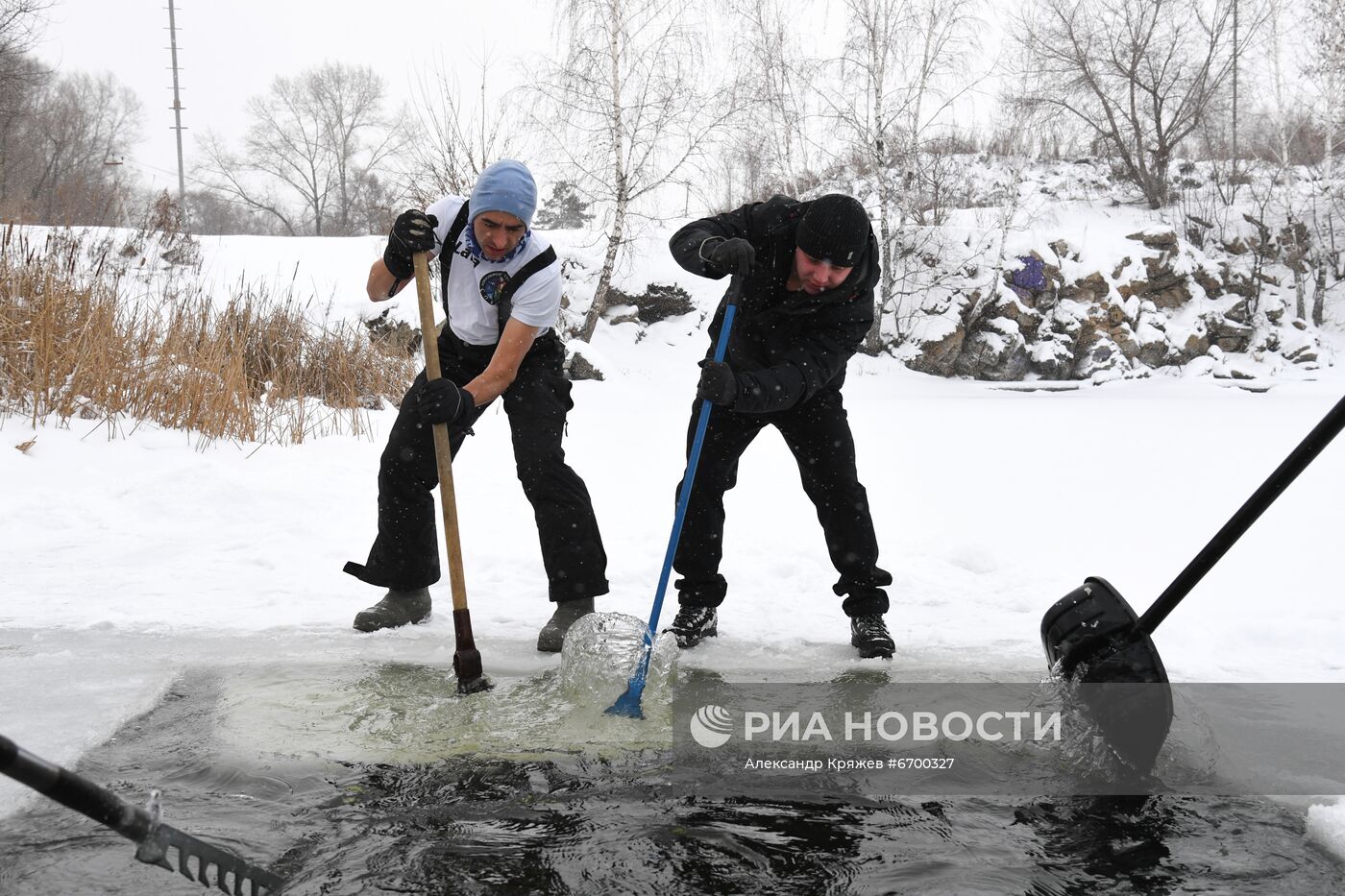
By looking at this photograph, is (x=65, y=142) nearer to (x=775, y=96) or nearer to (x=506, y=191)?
(x=775, y=96)

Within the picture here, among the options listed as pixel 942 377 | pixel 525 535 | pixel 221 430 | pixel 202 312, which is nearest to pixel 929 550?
pixel 525 535

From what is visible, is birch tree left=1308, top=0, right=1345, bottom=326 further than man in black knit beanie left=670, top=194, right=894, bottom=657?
Yes

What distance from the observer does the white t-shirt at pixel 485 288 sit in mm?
3279

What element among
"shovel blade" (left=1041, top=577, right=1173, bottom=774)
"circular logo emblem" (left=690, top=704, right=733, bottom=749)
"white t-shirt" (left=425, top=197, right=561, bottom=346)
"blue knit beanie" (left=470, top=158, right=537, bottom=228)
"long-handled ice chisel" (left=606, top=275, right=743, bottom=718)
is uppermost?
"blue knit beanie" (left=470, top=158, right=537, bottom=228)

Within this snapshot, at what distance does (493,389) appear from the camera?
3246 millimetres

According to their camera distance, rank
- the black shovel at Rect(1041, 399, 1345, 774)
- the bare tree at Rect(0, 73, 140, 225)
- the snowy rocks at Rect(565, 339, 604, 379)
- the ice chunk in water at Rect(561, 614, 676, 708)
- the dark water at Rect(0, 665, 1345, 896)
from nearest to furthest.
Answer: the dark water at Rect(0, 665, 1345, 896)
the black shovel at Rect(1041, 399, 1345, 774)
the ice chunk in water at Rect(561, 614, 676, 708)
the snowy rocks at Rect(565, 339, 604, 379)
the bare tree at Rect(0, 73, 140, 225)

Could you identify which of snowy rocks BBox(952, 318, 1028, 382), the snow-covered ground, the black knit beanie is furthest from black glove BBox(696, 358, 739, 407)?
snowy rocks BBox(952, 318, 1028, 382)

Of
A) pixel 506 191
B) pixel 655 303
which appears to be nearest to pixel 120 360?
pixel 506 191

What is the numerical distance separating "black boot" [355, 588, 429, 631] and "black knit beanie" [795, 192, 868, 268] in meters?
1.94

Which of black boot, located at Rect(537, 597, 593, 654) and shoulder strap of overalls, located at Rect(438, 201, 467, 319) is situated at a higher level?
shoulder strap of overalls, located at Rect(438, 201, 467, 319)

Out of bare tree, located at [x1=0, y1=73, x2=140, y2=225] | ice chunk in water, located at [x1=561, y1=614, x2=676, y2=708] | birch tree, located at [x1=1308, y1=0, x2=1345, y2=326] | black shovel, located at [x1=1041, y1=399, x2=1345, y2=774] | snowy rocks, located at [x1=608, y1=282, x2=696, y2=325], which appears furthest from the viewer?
bare tree, located at [x1=0, y1=73, x2=140, y2=225]

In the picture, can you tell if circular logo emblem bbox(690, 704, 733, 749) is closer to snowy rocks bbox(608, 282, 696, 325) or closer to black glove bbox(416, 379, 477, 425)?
black glove bbox(416, 379, 477, 425)

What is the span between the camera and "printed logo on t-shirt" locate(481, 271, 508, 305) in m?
3.33

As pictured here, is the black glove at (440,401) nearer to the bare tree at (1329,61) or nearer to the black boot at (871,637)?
the black boot at (871,637)
